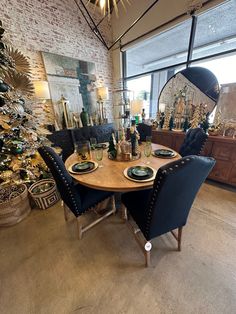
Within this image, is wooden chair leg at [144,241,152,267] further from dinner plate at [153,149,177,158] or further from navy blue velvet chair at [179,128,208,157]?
navy blue velvet chair at [179,128,208,157]

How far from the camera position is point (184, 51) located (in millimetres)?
3770

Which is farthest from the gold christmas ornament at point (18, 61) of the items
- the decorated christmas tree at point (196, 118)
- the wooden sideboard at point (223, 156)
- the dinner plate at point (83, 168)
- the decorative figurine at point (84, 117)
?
the wooden sideboard at point (223, 156)

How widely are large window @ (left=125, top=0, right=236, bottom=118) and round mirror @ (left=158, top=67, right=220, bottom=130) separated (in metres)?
0.18

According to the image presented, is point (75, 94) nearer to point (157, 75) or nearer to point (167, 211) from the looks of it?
point (157, 75)

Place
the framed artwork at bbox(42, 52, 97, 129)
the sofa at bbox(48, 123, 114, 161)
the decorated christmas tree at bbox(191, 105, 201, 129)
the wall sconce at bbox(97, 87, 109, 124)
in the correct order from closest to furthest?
the decorated christmas tree at bbox(191, 105, 201, 129), the sofa at bbox(48, 123, 114, 161), the framed artwork at bbox(42, 52, 97, 129), the wall sconce at bbox(97, 87, 109, 124)

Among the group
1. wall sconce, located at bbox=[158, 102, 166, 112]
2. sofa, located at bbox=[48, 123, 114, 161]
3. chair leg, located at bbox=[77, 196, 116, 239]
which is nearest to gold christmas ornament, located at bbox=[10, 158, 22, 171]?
sofa, located at bbox=[48, 123, 114, 161]

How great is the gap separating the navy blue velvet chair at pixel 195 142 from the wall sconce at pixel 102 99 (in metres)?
2.48

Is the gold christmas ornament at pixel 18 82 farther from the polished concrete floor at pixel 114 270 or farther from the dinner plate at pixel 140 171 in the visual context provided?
the dinner plate at pixel 140 171

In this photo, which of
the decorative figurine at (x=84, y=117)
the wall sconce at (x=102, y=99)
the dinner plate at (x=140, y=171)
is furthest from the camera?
the wall sconce at (x=102, y=99)

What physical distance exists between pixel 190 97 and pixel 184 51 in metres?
1.93

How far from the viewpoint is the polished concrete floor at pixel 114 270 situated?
106 cm

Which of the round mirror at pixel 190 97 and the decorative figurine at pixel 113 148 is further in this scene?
the round mirror at pixel 190 97

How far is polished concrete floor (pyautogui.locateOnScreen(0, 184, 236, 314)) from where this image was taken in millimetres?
1062

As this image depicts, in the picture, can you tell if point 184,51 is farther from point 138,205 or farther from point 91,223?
point 91,223
